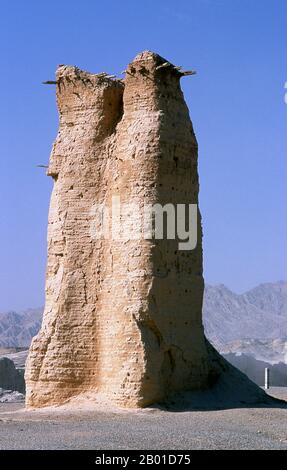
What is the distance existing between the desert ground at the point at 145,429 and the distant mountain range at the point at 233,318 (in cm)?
11557

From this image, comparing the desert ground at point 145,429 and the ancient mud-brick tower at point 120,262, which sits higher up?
the ancient mud-brick tower at point 120,262

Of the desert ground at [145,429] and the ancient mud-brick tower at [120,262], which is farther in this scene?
the ancient mud-brick tower at [120,262]

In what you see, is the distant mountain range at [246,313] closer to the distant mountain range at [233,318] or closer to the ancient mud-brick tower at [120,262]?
the distant mountain range at [233,318]

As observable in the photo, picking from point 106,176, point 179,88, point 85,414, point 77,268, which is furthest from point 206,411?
point 179,88

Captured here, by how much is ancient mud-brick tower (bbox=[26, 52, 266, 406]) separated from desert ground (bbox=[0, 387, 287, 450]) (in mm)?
1018

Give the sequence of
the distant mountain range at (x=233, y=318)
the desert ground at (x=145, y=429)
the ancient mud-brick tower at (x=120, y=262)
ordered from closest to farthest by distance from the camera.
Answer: the desert ground at (x=145, y=429) < the ancient mud-brick tower at (x=120, y=262) < the distant mountain range at (x=233, y=318)

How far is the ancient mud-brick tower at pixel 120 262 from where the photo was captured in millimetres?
19703

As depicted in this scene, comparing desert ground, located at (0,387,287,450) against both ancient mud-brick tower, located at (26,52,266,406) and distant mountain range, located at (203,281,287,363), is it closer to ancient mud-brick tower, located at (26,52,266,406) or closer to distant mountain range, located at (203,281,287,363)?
ancient mud-brick tower, located at (26,52,266,406)

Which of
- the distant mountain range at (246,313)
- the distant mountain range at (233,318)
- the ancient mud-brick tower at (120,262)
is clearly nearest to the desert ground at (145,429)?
the ancient mud-brick tower at (120,262)

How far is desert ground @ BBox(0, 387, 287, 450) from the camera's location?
1430 centimetres

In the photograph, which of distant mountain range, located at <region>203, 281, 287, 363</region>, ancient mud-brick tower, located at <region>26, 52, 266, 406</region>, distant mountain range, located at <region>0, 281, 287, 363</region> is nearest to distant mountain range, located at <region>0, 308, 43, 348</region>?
distant mountain range, located at <region>0, 281, 287, 363</region>
